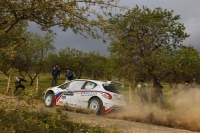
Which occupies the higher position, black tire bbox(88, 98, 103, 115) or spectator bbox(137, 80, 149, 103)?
spectator bbox(137, 80, 149, 103)

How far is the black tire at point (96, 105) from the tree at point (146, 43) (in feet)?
Answer: 24.3

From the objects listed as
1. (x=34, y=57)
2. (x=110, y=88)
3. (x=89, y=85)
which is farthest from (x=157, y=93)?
(x=34, y=57)

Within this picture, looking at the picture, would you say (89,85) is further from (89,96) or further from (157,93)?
(157,93)

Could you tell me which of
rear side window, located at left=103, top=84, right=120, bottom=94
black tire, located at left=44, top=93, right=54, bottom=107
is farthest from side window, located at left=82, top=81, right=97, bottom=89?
black tire, located at left=44, top=93, right=54, bottom=107

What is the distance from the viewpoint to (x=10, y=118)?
17.3ft

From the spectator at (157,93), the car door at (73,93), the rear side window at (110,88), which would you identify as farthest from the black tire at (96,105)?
the spectator at (157,93)

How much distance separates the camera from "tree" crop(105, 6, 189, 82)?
2014cm

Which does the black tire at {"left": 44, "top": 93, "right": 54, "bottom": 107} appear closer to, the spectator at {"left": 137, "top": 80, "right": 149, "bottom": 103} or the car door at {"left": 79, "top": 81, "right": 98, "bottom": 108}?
the car door at {"left": 79, "top": 81, "right": 98, "bottom": 108}

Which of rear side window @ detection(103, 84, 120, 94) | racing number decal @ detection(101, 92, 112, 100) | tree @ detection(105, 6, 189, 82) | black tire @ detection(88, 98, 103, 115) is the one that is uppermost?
tree @ detection(105, 6, 189, 82)

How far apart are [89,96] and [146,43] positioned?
876cm

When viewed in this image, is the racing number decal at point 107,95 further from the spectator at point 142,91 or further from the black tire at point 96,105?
the spectator at point 142,91

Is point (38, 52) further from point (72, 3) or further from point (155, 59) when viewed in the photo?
point (72, 3)

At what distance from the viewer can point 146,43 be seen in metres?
20.5

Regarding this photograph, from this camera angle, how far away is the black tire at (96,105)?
41.3ft
